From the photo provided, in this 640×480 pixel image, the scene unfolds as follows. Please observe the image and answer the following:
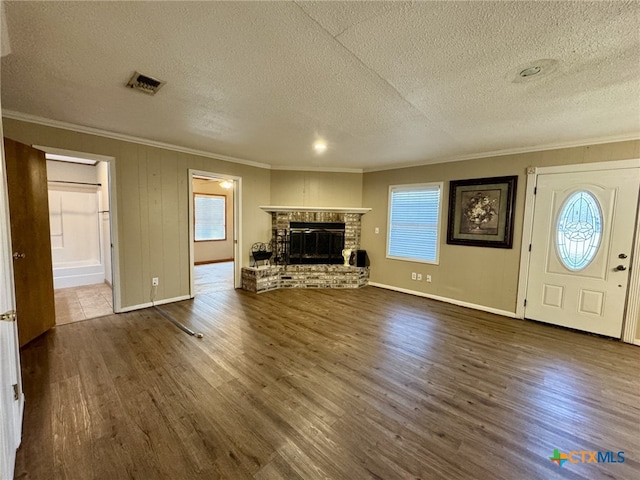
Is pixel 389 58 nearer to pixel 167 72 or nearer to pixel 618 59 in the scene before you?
pixel 618 59

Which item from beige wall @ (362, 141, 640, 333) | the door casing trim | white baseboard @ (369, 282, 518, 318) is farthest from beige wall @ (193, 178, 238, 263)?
the door casing trim

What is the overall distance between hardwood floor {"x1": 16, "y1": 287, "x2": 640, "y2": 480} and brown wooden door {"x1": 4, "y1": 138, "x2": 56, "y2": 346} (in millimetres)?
266

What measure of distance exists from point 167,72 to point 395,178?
417 centimetres

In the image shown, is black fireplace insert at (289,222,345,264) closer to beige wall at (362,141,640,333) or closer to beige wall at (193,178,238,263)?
beige wall at (362,141,640,333)

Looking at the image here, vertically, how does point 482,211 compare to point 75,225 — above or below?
above

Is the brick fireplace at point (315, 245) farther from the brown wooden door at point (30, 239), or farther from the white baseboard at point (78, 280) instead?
the white baseboard at point (78, 280)

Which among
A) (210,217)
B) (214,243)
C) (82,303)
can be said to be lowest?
(82,303)

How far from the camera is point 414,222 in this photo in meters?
5.08

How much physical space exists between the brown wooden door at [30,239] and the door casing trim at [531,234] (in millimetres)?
6013

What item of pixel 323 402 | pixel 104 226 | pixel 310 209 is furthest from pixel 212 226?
pixel 323 402

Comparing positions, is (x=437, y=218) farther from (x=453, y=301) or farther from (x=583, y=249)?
(x=583, y=249)

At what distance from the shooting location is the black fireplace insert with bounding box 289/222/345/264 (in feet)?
18.4

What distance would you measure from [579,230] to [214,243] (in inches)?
325

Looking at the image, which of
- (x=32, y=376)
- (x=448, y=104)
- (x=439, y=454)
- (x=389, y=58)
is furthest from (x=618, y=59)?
(x=32, y=376)
